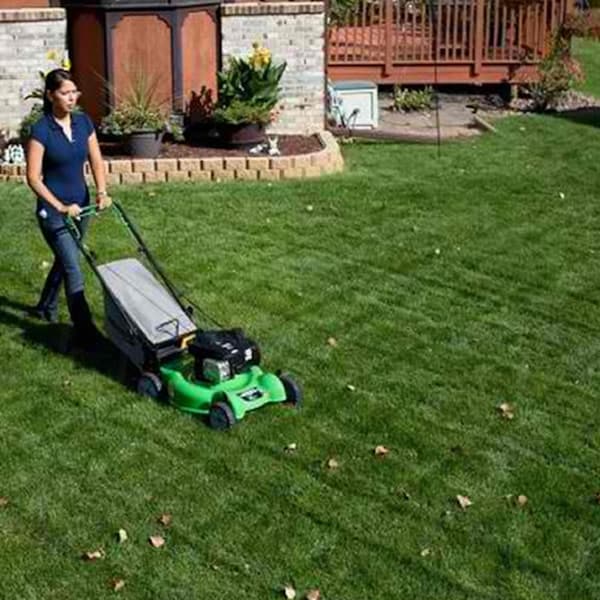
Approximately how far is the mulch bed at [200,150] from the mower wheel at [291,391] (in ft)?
19.0

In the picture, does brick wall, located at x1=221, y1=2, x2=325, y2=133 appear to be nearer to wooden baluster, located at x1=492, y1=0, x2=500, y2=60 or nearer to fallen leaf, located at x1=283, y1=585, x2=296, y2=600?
wooden baluster, located at x1=492, y1=0, x2=500, y2=60

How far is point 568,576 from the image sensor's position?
5.02 meters

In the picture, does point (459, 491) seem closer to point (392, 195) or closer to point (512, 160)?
point (392, 195)

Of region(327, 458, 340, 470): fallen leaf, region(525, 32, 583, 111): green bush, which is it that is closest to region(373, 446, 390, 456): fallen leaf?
region(327, 458, 340, 470): fallen leaf

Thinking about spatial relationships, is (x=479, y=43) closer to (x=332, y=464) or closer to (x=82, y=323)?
(x=82, y=323)

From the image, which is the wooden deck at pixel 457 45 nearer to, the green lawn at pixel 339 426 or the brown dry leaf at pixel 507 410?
the green lawn at pixel 339 426

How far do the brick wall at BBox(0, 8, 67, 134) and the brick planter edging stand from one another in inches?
59.4

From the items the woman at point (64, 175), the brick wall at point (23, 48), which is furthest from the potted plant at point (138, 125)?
the woman at point (64, 175)

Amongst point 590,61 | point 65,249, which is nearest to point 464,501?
point 65,249

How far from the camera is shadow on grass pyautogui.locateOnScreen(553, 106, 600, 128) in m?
15.1

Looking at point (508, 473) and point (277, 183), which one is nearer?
point (508, 473)

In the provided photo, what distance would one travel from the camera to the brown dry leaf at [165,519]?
17.7 ft

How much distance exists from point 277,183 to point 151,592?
701 cm

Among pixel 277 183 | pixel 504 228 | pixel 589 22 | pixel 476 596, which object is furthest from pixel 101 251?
pixel 589 22
